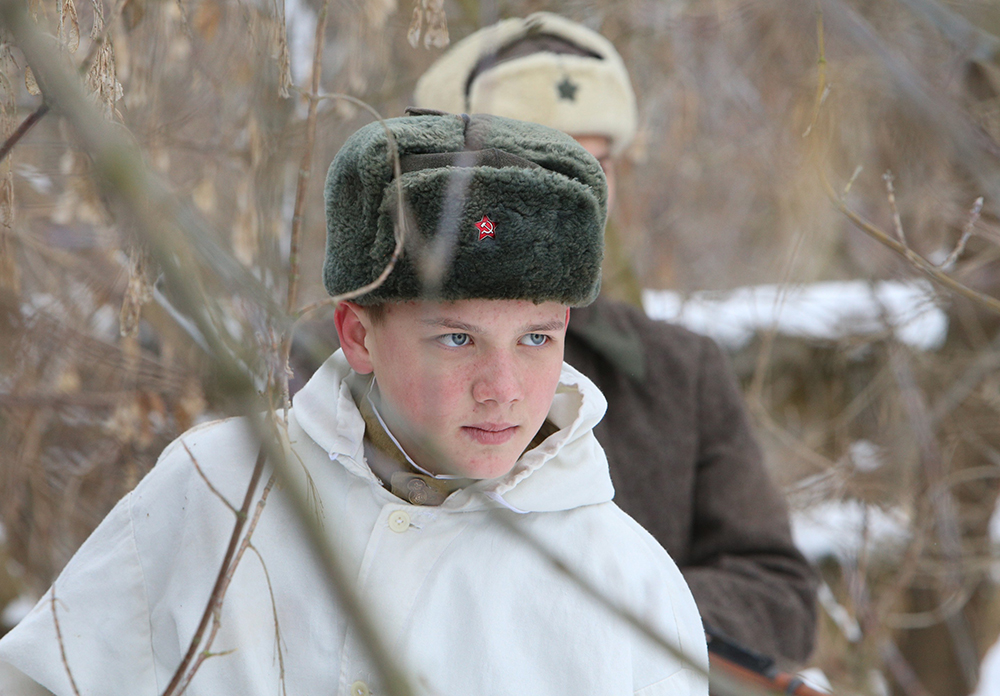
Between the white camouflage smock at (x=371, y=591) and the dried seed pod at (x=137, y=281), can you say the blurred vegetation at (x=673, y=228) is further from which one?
the white camouflage smock at (x=371, y=591)

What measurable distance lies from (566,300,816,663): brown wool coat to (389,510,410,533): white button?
2.28ft

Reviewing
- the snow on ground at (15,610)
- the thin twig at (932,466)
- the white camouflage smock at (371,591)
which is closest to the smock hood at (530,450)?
the white camouflage smock at (371,591)

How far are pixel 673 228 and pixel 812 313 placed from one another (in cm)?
149

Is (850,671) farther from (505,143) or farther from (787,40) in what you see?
(505,143)

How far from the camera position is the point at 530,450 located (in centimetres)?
103

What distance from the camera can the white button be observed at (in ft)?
3.26

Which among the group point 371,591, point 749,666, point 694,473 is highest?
point 371,591

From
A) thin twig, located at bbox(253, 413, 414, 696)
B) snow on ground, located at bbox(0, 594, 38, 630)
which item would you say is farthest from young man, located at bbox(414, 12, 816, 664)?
snow on ground, located at bbox(0, 594, 38, 630)

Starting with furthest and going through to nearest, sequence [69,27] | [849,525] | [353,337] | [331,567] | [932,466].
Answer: [849,525] → [932,466] → [353,337] → [69,27] → [331,567]

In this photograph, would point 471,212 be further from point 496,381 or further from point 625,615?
point 625,615

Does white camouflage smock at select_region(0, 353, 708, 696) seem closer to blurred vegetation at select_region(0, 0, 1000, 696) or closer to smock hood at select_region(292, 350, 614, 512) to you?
smock hood at select_region(292, 350, 614, 512)

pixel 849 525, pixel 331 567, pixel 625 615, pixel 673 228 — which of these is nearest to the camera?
pixel 331 567

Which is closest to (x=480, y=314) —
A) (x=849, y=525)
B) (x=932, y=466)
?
(x=932, y=466)

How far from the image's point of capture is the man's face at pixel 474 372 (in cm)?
91
